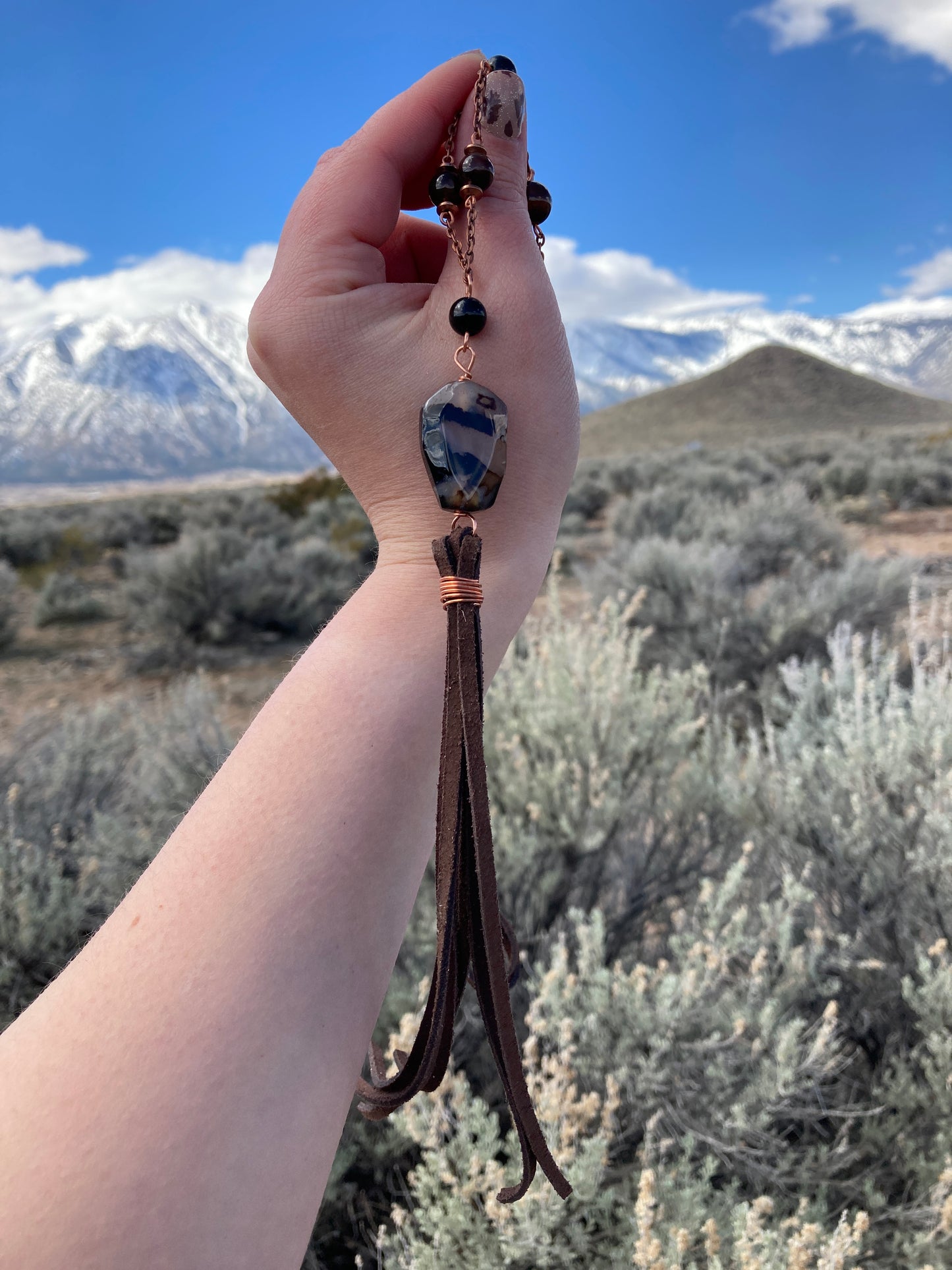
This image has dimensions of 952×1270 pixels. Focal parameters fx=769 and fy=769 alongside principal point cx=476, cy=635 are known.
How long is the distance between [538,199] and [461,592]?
0.57 meters

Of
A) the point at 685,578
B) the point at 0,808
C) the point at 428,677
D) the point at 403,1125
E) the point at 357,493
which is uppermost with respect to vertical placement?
the point at 685,578

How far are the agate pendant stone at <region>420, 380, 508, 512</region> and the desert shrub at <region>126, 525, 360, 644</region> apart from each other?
21.7 ft

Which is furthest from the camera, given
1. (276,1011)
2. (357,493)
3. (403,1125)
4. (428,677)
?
(403,1125)

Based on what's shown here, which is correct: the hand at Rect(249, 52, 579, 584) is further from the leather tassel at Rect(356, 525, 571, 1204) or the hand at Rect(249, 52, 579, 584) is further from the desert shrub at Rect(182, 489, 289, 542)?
the desert shrub at Rect(182, 489, 289, 542)

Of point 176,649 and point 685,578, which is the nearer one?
point 685,578

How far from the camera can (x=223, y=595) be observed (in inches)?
302

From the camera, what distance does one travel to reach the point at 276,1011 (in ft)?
1.77

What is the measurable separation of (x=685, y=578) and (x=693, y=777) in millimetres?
3309

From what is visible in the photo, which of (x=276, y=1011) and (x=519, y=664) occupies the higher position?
(x=519, y=664)

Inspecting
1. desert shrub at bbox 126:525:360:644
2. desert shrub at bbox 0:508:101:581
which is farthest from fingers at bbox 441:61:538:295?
desert shrub at bbox 0:508:101:581

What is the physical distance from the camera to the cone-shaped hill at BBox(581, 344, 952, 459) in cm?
6175

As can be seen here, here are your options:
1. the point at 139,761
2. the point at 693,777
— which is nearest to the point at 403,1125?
the point at 693,777

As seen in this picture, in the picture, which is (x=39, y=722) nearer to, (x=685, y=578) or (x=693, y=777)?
(x=693, y=777)

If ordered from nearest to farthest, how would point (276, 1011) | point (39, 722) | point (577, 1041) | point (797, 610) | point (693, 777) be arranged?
point (276, 1011)
point (577, 1041)
point (693, 777)
point (39, 722)
point (797, 610)
